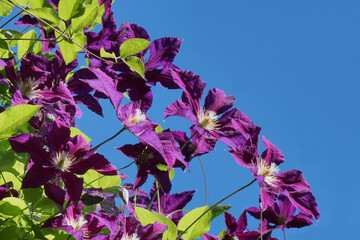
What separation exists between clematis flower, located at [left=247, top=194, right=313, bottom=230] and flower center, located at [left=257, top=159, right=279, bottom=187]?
6.6 inches

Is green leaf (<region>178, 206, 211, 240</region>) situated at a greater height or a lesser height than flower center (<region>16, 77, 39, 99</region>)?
lesser

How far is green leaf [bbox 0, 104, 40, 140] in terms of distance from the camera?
0.66 metres

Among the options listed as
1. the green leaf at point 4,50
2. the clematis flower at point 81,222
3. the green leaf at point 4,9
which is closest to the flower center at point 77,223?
the clematis flower at point 81,222

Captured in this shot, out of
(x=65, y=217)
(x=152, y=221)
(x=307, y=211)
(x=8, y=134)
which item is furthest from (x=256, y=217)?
(x=8, y=134)

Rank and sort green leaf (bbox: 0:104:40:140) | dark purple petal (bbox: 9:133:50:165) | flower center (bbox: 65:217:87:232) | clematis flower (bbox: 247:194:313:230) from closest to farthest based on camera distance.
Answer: green leaf (bbox: 0:104:40:140) < dark purple petal (bbox: 9:133:50:165) < flower center (bbox: 65:217:87:232) < clematis flower (bbox: 247:194:313:230)

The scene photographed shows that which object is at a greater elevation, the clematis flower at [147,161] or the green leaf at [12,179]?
the clematis flower at [147,161]

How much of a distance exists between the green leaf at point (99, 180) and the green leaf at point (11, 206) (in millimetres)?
246

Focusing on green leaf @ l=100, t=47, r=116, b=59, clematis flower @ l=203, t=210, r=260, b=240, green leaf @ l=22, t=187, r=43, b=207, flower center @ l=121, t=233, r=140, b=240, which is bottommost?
green leaf @ l=22, t=187, r=43, b=207

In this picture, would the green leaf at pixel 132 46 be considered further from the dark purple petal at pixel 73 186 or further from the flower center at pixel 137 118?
the dark purple petal at pixel 73 186

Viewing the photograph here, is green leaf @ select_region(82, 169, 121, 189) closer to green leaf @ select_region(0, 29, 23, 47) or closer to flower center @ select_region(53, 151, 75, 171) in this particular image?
flower center @ select_region(53, 151, 75, 171)

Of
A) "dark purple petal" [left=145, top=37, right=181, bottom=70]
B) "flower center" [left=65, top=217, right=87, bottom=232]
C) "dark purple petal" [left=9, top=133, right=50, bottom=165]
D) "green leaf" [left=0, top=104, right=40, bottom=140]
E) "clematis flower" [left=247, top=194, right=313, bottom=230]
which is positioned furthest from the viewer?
"clematis flower" [left=247, top=194, right=313, bottom=230]

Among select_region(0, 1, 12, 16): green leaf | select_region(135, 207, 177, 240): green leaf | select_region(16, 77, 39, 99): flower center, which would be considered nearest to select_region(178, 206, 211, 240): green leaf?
select_region(135, 207, 177, 240): green leaf

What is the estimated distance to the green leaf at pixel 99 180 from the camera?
1051 millimetres

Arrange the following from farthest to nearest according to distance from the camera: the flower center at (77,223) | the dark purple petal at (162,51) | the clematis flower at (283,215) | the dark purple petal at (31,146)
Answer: the clematis flower at (283,215), the dark purple petal at (162,51), the flower center at (77,223), the dark purple petal at (31,146)
